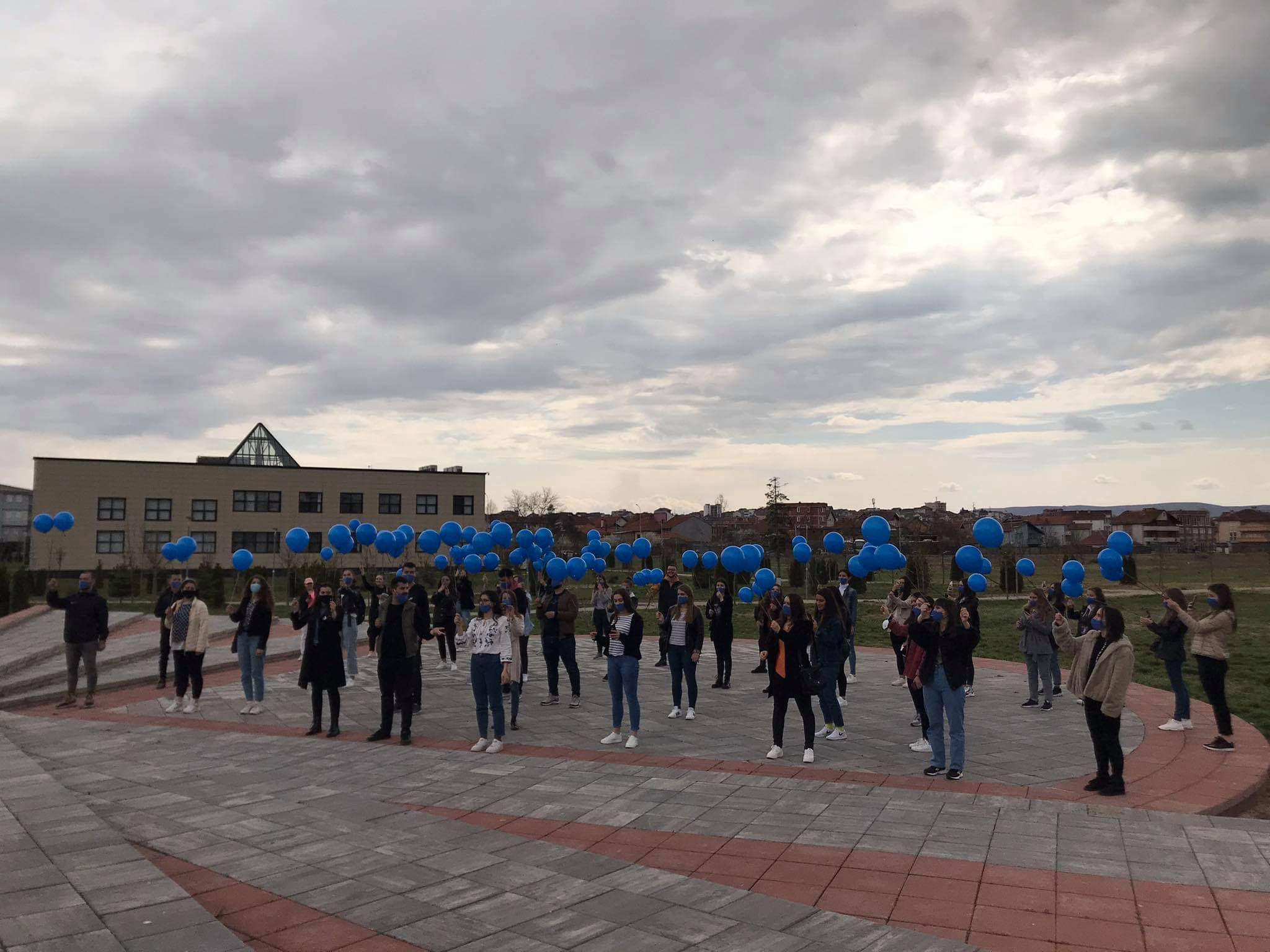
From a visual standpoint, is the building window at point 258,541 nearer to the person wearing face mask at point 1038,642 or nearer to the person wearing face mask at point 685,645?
the person wearing face mask at point 685,645

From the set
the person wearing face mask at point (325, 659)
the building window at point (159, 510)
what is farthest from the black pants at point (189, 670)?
the building window at point (159, 510)

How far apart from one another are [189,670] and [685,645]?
6936 millimetres

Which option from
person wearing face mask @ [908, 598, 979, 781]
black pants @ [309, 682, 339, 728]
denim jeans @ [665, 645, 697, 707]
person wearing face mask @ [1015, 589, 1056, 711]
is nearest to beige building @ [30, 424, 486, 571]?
black pants @ [309, 682, 339, 728]

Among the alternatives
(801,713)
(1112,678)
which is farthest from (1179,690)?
(801,713)

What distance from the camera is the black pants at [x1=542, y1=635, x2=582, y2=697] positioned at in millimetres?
11711

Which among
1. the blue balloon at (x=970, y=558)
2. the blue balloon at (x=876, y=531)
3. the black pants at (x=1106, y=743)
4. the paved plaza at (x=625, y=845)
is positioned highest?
the blue balloon at (x=876, y=531)

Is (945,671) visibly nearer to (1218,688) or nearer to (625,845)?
(1218,688)

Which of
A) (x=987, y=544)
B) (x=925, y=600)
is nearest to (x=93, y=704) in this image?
(x=925, y=600)

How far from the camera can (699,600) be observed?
33.9 meters

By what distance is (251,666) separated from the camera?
11.8 meters

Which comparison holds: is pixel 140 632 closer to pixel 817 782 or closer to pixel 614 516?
pixel 817 782

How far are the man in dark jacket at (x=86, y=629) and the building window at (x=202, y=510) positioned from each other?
4540 cm

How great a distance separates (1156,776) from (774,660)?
3.52 meters

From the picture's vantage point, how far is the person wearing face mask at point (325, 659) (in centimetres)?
1007
